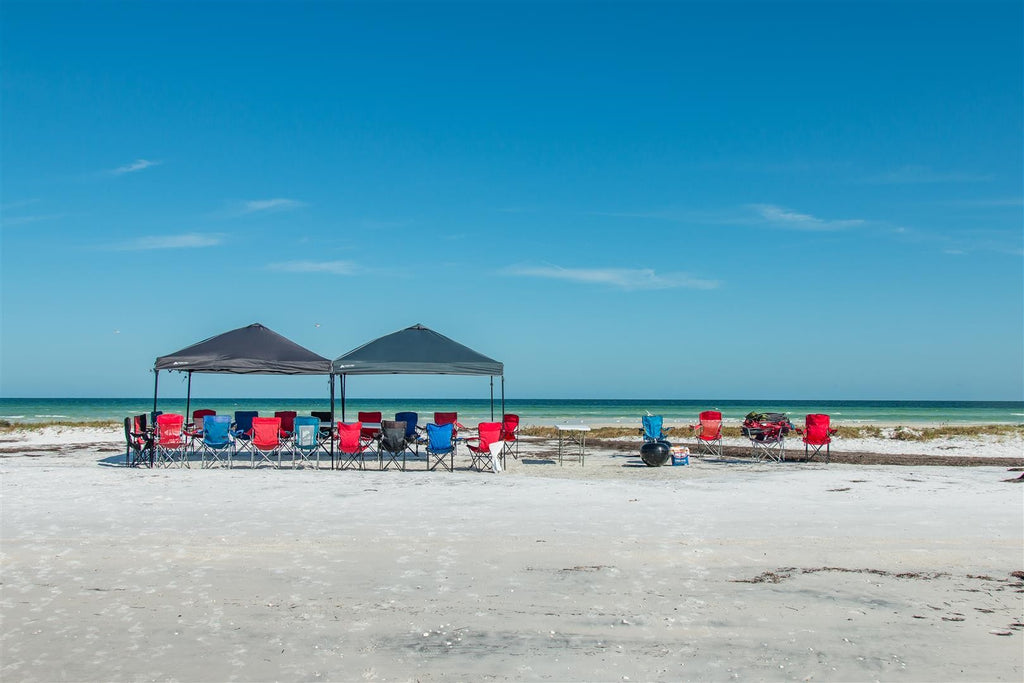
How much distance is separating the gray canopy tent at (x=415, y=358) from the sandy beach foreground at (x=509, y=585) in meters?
3.31

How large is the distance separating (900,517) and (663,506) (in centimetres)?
217

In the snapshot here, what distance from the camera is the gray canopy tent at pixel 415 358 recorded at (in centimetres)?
1177

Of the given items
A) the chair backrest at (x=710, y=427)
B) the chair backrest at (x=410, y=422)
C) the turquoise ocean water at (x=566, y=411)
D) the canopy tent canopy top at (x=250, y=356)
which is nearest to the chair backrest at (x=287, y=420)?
the canopy tent canopy top at (x=250, y=356)

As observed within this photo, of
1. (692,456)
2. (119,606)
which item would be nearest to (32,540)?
(119,606)

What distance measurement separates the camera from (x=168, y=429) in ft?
36.3

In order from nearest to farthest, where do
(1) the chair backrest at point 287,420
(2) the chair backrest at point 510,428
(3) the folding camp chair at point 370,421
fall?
(3) the folding camp chair at point 370,421
(2) the chair backrest at point 510,428
(1) the chair backrest at point 287,420

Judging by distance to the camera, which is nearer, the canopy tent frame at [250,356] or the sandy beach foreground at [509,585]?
the sandy beach foreground at [509,585]

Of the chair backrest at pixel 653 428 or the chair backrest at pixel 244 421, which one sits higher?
the chair backrest at pixel 244 421

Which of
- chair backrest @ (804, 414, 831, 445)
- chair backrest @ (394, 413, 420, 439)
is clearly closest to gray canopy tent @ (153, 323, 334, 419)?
chair backrest @ (394, 413, 420, 439)

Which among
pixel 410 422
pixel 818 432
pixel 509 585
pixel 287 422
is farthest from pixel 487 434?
pixel 509 585

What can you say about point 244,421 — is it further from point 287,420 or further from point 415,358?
point 415,358

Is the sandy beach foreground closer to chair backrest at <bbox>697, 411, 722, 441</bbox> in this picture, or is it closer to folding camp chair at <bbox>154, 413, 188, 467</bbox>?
folding camp chair at <bbox>154, 413, 188, 467</bbox>

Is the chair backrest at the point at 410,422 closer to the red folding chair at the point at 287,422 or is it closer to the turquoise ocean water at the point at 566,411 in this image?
the red folding chair at the point at 287,422

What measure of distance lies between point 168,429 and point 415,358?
3.64 metres
